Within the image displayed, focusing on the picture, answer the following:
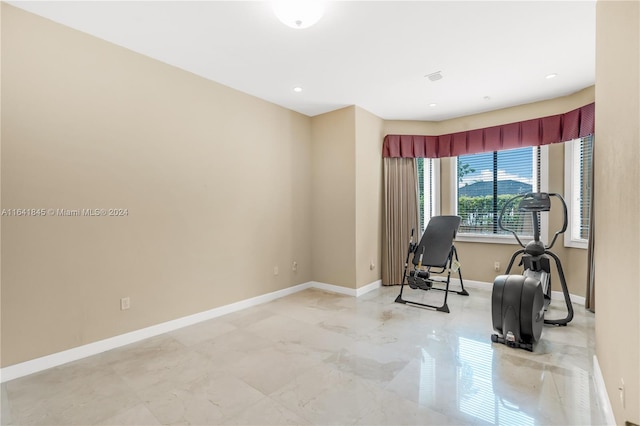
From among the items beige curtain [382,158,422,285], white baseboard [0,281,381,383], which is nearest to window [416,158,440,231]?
beige curtain [382,158,422,285]

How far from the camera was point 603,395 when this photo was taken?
6.27 feet

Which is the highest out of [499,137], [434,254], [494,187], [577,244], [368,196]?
[499,137]

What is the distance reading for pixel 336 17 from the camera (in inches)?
94.2

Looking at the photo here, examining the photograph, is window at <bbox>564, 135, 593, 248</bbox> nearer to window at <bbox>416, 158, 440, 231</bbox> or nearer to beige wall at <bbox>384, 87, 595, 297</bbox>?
beige wall at <bbox>384, 87, 595, 297</bbox>

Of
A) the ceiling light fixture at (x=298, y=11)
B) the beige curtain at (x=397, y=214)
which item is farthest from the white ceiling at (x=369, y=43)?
the beige curtain at (x=397, y=214)

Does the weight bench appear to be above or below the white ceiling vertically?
below

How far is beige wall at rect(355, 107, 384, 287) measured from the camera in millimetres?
4445

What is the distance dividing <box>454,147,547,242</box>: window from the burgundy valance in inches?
10.2

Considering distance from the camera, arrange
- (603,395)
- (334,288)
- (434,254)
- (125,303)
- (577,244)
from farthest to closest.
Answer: (334,288)
(434,254)
(577,244)
(125,303)
(603,395)

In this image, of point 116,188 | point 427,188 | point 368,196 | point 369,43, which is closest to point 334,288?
point 368,196

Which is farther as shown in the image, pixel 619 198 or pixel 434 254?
pixel 434 254

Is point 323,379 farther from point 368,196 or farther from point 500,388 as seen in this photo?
point 368,196

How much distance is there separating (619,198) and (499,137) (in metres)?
3.33

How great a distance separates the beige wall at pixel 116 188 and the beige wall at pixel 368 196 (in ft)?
4.43
